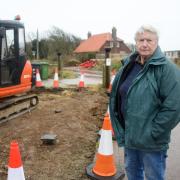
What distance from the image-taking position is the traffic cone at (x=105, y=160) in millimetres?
4973

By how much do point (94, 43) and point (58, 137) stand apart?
207 feet

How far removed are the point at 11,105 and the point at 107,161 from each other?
460 centimetres

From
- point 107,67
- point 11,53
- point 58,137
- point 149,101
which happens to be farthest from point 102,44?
point 149,101

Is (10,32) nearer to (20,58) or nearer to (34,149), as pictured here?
(20,58)

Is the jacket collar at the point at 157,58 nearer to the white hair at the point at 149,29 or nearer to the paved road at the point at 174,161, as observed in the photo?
the white hair at the point at 149,29

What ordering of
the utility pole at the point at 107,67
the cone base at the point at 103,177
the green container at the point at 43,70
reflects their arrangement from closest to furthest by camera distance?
1. the cone base at the point at 103,177
2. the utility pole at the point at 107,67
3. the green container at the point at 43,70

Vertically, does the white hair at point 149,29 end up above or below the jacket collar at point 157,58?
above

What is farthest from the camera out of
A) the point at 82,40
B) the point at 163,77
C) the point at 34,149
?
the point at 82,40

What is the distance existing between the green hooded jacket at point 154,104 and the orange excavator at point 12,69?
17.9ft

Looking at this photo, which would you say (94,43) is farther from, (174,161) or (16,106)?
(174,161)

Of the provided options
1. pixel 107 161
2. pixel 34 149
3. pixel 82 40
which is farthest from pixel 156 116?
pixel 82 40

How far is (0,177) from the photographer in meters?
4.90

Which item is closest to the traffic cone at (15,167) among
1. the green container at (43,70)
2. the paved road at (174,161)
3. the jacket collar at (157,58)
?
the jacket collar at (157,58)

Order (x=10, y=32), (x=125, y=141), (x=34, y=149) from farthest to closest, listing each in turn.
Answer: (x=10, y=32) < (x=34, y=149) < (x=125, y=141)
